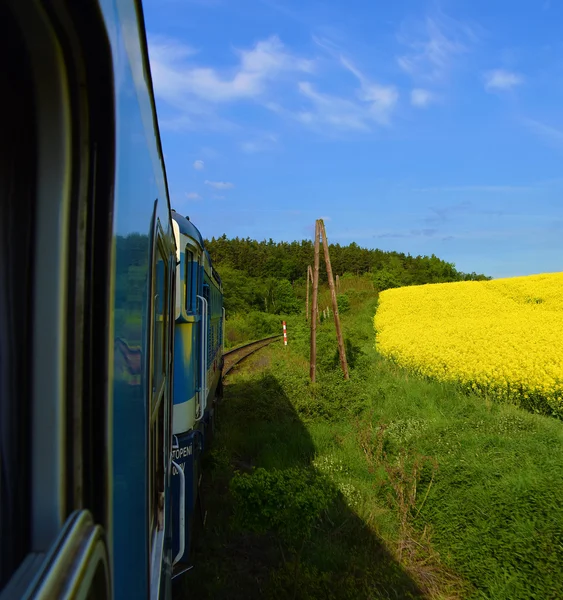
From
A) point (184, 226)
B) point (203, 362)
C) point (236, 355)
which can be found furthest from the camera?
point (236, 355)

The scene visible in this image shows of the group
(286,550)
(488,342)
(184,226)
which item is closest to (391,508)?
(286,550)

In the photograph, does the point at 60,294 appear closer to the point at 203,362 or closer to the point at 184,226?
the point at 184,226

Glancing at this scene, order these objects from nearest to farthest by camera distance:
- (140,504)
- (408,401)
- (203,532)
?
(140,504) → (203,532) → (408,401)

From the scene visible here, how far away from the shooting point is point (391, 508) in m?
5.72

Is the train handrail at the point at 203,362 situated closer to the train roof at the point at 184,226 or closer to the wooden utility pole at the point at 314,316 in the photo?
the train roof at the point at 184,226

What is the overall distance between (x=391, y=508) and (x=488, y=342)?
733 centimetres

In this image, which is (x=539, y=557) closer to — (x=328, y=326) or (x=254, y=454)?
(x=254, y=454)

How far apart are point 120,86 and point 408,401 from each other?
28.3 feet

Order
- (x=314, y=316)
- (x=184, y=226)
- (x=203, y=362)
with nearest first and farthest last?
(x=184, y=226), (x=203, y=362), (x=314, y=316)

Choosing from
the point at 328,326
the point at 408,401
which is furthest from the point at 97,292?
the point at 328,326

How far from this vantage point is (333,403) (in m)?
9.64

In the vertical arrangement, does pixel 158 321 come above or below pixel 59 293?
below

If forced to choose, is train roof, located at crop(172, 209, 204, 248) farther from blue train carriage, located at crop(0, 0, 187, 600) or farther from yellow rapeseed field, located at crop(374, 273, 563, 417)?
yellow rapeseed field, located at crop(374, 273, 563, 417)

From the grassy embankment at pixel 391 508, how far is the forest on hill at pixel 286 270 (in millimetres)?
29897
